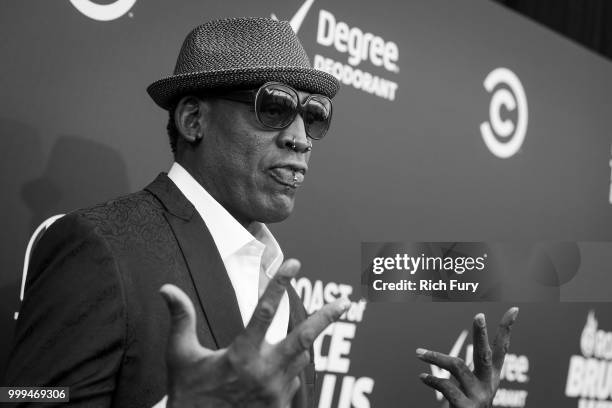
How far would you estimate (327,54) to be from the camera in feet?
8.98

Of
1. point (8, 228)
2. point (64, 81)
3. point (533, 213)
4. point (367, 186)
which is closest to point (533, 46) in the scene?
point (533, 213)

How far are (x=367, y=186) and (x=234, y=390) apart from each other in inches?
73.9

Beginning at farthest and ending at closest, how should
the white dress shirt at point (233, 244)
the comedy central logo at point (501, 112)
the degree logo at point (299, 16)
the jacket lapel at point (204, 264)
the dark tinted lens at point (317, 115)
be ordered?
the comedy central logo at point (501, 112) → the degree logo at point (299, 16) → the dark tinted lens at point (317, 115) → the white dress shirt at point (233, 244) → the jacket lapel at point (204, 264)

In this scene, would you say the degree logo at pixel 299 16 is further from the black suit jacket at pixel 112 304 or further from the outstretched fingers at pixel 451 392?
the outstretched fingers at pixel 451 392

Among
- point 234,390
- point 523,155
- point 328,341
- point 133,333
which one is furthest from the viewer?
point 523,155

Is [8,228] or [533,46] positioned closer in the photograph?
[8,228]

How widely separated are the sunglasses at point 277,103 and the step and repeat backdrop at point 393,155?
0.57m

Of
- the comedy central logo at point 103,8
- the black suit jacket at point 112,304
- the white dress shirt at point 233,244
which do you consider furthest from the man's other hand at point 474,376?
the comedy central logo at point 103,8

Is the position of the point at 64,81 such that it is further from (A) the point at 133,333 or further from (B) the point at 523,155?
(B) the point at 523,155

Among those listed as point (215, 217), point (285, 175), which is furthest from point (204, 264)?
point (285, 175)

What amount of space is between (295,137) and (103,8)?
0.76 m

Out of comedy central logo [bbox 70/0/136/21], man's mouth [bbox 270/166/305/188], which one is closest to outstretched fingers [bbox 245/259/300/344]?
man's mouth [bbox 270/166/305/188]

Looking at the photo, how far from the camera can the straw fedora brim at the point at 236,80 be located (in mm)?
1668

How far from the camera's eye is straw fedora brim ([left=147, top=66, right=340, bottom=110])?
167cm
